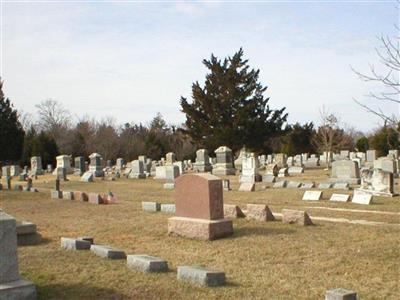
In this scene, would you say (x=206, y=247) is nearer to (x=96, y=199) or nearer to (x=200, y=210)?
(x=200, y=210)

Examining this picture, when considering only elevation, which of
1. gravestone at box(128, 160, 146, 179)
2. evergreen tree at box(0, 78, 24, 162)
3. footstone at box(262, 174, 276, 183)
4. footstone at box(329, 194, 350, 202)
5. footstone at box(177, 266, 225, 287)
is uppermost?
evergreen tree at box(0, 78, 24, 162)

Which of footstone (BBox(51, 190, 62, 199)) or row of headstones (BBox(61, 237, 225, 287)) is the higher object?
footstone (BBox(51, 190, 62, 199))

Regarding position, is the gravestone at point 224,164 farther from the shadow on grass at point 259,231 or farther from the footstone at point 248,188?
the shadow on grass at point 259,231

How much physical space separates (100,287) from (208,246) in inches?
126

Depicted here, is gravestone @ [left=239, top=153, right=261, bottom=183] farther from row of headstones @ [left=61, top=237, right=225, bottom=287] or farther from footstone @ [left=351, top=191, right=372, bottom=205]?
row of headstones @ [left=61, top=237, right=225, bottom=287]

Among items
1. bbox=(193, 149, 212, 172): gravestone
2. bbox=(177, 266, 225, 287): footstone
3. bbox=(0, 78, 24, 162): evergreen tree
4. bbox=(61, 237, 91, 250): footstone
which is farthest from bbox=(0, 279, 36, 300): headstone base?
bbox=(0, 78, 24, 162): evergreen tree

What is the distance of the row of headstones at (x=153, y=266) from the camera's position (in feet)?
21.4

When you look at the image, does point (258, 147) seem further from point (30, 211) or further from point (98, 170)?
point (30, 211)

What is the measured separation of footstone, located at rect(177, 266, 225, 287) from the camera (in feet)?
21.3

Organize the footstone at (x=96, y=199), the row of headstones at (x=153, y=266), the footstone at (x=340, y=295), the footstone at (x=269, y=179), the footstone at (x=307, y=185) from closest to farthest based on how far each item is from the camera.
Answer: the footstone at (x=340, y=295) < the row of headstones at (x=153, y=266) < the footstone at (x=96, y=199) < the footstone at (x=307, y=185) < the footstone at (x=269, y=179)

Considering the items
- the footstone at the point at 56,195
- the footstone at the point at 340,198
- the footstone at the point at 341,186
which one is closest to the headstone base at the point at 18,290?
the footstone at the point at 340,198

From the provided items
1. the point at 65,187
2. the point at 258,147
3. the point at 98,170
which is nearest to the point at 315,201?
the point at 65,187

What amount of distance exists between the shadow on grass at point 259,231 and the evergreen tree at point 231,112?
122 ft

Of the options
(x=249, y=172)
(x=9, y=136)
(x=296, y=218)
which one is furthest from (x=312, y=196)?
(x=9, y=136)
